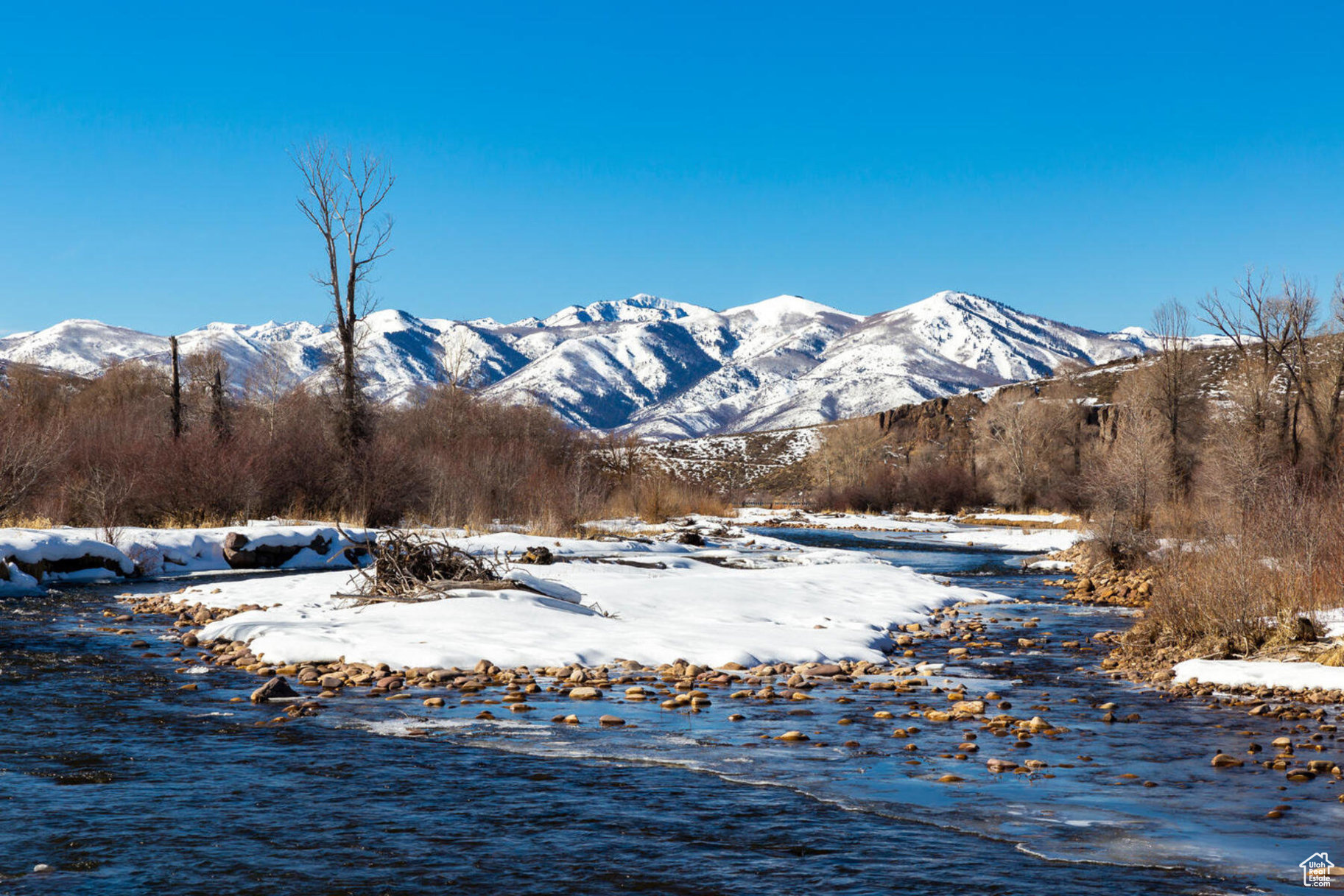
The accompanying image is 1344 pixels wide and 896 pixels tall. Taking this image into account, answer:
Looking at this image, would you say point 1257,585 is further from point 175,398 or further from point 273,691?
point 175,398

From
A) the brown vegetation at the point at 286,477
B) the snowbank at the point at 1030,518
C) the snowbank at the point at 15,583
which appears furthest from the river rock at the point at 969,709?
the snowbank at the point at 1030,518

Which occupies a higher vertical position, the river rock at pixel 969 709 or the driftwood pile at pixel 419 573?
the driftwood pile at pixel 419 573

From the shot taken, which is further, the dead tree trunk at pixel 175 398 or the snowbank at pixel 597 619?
the dead tree trunk at pixel 175 398

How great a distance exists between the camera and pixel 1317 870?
574cm

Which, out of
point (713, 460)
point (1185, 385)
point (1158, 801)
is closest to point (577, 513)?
point (1158, 801)

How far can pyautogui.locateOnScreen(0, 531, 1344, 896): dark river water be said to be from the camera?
570cm

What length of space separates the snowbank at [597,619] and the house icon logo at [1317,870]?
7.47m

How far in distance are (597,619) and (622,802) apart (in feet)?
26.2

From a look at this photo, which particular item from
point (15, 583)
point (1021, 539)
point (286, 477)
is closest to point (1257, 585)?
point (15, 583)

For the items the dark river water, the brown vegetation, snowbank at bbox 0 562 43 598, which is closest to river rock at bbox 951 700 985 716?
the dark river water

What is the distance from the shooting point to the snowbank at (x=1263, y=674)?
11.2 meters

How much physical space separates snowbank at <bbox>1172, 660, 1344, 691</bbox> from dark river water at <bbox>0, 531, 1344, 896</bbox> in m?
1.19

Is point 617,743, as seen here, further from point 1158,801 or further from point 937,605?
point 937,605

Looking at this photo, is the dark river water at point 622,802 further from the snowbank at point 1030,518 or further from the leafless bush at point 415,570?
the snowbank at point 1030,518
